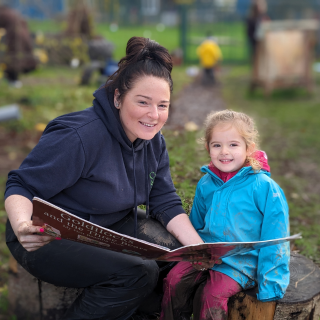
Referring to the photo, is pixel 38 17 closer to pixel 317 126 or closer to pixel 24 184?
pixel 317 126

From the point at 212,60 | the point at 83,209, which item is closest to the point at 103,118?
the point at 83,209

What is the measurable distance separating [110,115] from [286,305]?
126 cm

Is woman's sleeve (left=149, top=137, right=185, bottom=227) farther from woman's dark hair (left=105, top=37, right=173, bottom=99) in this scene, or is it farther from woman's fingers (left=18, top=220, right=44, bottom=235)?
woman's fingers (left=18, top=220, right=44, bottom=235)

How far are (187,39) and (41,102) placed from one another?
330 inches

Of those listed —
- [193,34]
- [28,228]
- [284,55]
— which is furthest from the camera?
[193,34]

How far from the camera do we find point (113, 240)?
67.7 inches

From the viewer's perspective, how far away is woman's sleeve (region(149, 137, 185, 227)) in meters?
2.36

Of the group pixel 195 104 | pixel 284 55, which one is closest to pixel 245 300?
pixel 195 104

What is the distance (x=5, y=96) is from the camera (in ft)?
28.9

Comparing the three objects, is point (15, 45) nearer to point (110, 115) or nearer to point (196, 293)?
point (110, 115)

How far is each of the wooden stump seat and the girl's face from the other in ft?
2.08

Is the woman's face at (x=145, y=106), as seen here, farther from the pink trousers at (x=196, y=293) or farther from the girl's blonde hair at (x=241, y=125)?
the pink trousers at (x=196, y=293)

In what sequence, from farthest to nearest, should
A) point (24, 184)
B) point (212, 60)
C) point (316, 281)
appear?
point (212, 60) → point (316, 281) → point (24, 184)

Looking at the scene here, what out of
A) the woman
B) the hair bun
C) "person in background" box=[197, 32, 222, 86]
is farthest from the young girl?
"person in background" box=[197, 32, 222, 86]
